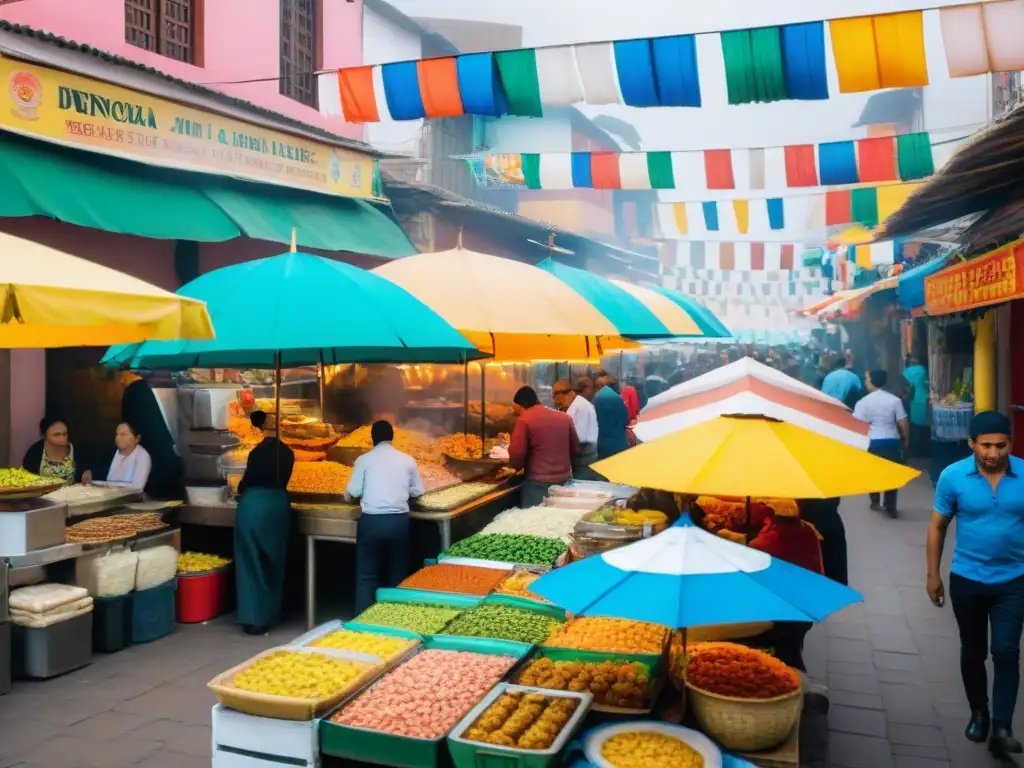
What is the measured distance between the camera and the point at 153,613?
740cm

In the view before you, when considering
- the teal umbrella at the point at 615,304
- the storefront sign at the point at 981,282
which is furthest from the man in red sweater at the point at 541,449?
the storefront sign at the point at 981,282

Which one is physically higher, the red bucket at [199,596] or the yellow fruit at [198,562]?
the yellow fruit at [198,562]

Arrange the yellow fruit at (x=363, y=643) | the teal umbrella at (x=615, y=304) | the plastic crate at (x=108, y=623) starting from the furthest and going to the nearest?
1. the teal umbrella at (x=615, y=304)
2. the plastic crate at (x=108, y=623)
3. the yellow fruit at (x=363, y=643)

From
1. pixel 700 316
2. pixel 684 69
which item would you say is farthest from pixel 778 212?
pixel 684 69

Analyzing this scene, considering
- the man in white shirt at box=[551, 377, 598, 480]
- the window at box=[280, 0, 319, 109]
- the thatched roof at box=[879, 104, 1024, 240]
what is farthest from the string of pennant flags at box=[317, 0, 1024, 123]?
the window at box=[280, 0, 319, 109]

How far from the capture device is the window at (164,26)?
36.5ft

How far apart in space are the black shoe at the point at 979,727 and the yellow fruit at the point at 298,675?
364 cm

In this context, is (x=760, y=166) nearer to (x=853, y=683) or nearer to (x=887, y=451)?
(x=887, y=451)

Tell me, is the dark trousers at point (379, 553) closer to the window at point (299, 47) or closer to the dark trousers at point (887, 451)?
the dark trousers at point (887, 451)

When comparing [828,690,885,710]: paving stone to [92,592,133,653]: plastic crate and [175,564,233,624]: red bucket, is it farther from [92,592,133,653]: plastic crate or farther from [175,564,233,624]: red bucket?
[92,592,133,653]: plastic crate

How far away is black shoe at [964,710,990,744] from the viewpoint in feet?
17.7

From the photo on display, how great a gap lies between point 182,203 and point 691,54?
19.8ft

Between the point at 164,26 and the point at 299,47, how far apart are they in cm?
347

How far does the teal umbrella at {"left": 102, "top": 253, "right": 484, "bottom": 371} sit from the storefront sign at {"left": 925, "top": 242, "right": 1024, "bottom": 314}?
5050 mm
